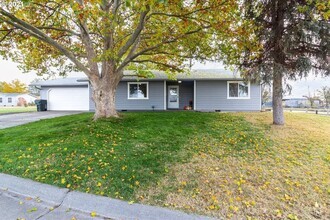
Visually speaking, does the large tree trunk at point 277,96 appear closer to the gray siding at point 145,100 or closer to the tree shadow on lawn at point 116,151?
the tree shadow on lawn at point 116,151

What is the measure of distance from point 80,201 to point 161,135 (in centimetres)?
356

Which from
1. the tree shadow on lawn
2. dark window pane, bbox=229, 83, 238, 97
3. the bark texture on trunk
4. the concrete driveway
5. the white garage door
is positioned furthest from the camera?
the white garage door

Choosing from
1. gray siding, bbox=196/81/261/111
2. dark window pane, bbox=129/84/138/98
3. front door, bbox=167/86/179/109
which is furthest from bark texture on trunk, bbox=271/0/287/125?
dark window pane, bbox=129/84/138/98

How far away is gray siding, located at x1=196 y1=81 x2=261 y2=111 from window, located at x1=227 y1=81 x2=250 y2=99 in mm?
274

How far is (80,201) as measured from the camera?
10.5ft

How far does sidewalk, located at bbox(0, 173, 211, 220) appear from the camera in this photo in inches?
112

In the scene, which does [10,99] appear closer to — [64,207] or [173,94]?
[173,94]

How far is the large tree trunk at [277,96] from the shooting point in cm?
719

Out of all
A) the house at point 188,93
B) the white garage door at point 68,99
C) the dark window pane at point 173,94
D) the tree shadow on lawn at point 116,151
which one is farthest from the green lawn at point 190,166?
the white garage door at point 68,99

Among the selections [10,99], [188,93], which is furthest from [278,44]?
[10,99]

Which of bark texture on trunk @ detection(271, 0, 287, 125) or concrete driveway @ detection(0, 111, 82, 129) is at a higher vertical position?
bark texture on trunk @ detection(271, 0, 287, 125)

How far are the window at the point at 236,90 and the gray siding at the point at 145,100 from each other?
16.7 ft

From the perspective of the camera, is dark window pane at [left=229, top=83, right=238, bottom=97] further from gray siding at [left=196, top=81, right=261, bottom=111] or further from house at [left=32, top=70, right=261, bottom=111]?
gray siding at [left=196, top=81, right=261, bottom=111]

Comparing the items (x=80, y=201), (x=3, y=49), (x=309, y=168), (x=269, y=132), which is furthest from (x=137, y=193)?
(x=3, y=49)
